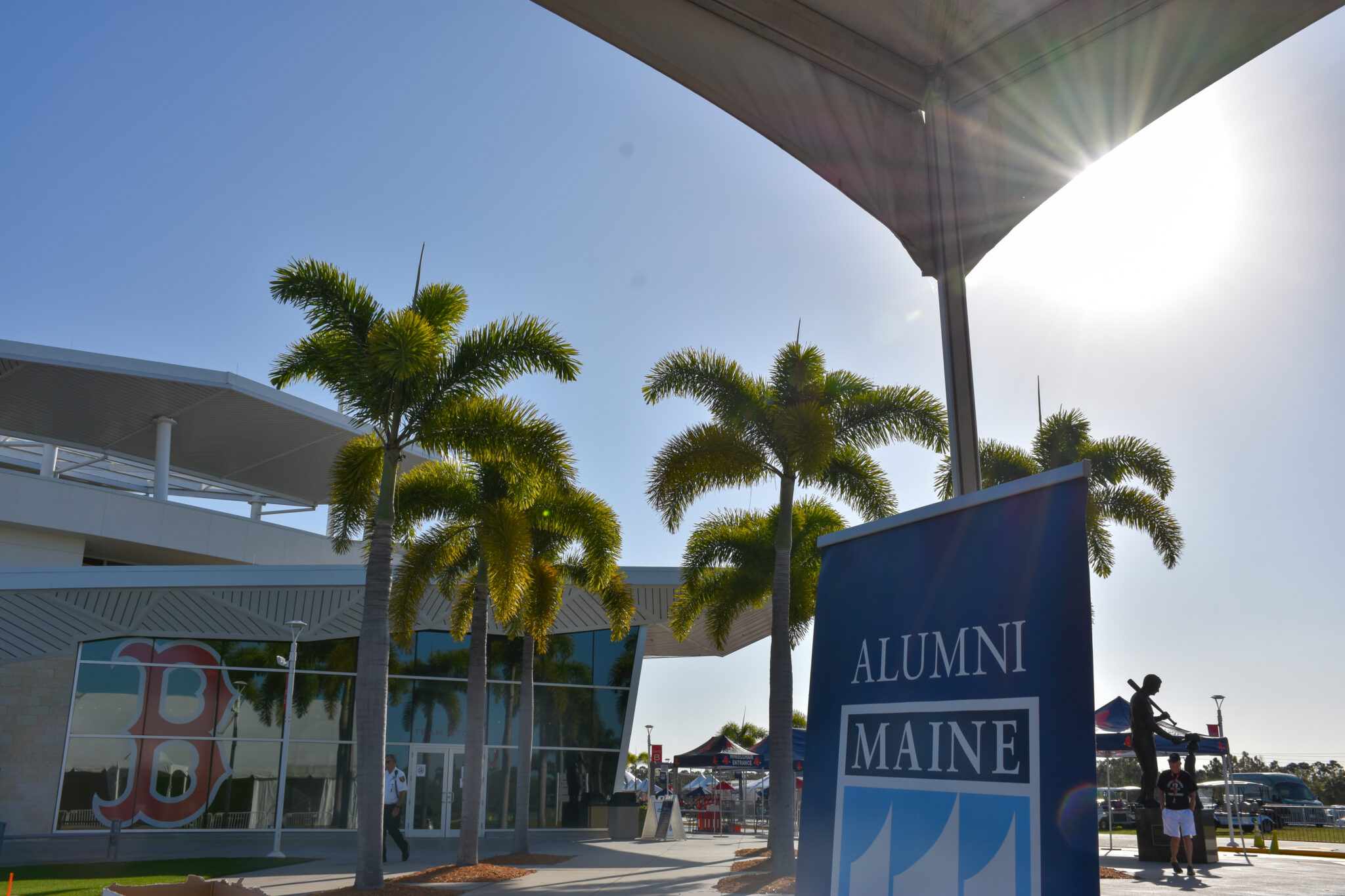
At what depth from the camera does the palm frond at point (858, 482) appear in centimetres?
1819

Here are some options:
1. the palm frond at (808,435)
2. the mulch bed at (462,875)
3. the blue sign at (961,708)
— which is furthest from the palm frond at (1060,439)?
the blue sign at (961,708)

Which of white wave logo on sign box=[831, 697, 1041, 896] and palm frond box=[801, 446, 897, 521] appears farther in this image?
palm frond box=[801, 446, 897, 521]

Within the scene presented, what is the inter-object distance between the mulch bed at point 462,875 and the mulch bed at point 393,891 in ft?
3.60

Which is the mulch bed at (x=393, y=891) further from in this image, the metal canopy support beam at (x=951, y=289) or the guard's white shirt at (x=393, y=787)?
the metal canopy support beam at (x=951, y=289)

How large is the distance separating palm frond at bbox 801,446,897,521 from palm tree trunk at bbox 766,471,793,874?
122 centimetres

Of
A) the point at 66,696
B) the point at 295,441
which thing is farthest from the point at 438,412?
the point at 295,441

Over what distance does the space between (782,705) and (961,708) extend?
15.5 metres

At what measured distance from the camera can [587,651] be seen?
30.4 m

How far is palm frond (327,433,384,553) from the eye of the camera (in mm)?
15141

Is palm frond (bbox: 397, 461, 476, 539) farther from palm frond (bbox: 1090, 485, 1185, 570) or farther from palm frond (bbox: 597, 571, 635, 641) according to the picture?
palm frond (bbox: 1090, 485, 1185, 570)

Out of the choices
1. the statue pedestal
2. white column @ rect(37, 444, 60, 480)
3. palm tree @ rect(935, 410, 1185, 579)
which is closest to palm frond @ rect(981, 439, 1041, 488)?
palm tree @ rect(935, 410, 1185, 579)

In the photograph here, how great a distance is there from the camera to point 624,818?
1112 inches

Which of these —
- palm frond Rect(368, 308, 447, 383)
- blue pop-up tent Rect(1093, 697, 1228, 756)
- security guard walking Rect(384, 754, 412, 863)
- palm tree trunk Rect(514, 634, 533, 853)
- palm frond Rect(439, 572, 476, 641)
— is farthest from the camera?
palm frond Rect(439, 572, 476, 641)

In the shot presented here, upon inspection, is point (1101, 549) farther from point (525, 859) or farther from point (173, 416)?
point (173, 416)
